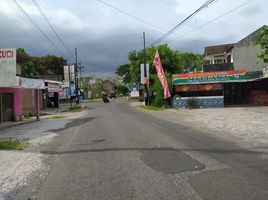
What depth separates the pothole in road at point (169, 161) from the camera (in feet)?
30.8

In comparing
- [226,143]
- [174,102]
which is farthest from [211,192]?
[174,102]

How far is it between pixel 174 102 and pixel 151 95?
1084cm

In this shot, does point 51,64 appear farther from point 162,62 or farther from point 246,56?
point 246,56

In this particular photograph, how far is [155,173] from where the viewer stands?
8961 millimetres

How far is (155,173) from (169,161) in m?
1.56

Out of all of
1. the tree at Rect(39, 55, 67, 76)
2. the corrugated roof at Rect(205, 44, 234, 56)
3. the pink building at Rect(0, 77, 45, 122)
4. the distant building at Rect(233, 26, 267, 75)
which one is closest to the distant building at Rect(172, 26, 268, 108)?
the distant building at Rect(233, 26, 267, 75)

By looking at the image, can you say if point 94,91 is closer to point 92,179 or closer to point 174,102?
point 174,102

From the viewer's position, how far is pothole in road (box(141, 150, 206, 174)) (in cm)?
940

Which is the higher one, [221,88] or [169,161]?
[221,88]

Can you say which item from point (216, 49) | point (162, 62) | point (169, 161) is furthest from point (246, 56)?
point (169, 161)

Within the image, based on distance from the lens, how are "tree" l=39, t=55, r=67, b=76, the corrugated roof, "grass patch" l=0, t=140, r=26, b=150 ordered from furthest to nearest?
"tree" l=39, t=55, r=67, b=76, the corrugated roof, "grass patch" l=0, t=140, r=26, b=150

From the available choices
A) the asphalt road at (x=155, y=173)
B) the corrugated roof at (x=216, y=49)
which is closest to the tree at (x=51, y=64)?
the corrugated roof at (x=216, y=49)

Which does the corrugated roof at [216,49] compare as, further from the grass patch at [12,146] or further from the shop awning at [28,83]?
the grass patch at [12,146]

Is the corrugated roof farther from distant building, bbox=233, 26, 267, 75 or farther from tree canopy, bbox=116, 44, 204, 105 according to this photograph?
distant building, bbox=233, 26, 267, 75
